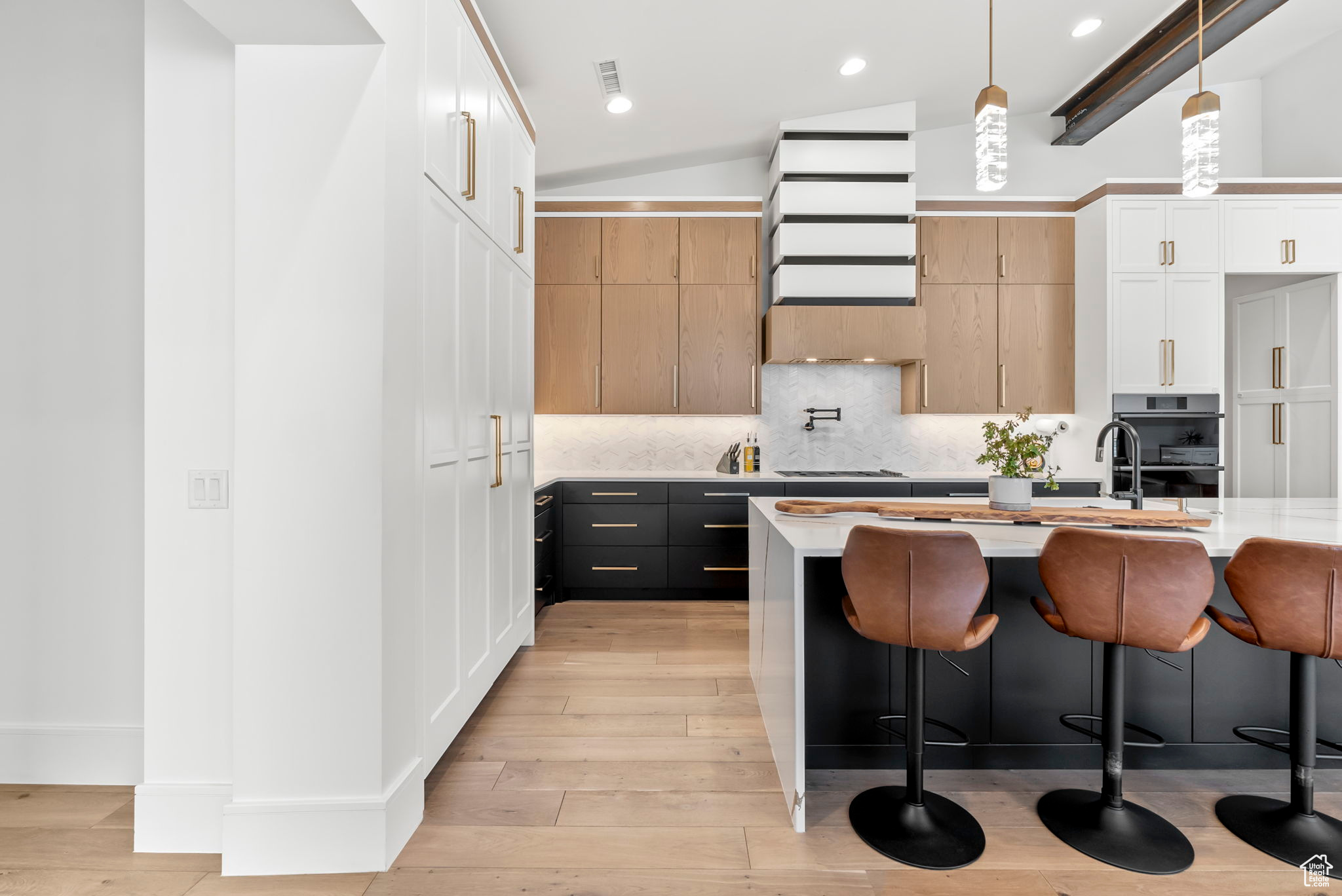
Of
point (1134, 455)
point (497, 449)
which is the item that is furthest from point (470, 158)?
point (1134, 455)

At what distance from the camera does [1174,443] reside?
425cm

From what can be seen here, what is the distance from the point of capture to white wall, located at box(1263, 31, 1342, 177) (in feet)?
14.2

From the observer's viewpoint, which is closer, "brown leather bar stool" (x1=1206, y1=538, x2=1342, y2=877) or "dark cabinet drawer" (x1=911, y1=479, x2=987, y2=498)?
"brown leather bar stool" (x1=1206, y1=538, x2=1342, y2=877)

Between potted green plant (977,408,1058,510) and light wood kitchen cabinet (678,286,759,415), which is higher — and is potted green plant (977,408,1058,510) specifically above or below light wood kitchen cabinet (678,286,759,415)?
below

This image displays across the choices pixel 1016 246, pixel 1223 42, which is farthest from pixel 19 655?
pixel 1223 42

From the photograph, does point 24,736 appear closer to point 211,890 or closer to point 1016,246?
point 211,890

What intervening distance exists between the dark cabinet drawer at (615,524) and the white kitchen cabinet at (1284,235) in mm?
4055

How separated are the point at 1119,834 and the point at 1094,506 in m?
1.28

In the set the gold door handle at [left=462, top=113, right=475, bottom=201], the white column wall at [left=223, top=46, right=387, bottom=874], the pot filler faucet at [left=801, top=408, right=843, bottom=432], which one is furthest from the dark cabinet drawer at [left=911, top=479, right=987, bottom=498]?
the white column wall at [left=223, top=46, right=387, bottom=874]

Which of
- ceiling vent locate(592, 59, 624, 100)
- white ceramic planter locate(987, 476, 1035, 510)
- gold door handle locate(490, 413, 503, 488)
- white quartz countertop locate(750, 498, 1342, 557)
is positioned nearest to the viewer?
white quartz countertop locate(750, 498, 1342, 557)

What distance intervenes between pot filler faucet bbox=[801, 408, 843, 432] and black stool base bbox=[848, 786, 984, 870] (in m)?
3.10

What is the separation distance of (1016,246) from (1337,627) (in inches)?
142

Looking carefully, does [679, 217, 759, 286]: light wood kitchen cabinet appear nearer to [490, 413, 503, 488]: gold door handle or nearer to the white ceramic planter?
[490, 413, 503, 488]: gold door handle

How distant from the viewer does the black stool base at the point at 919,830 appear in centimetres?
171
